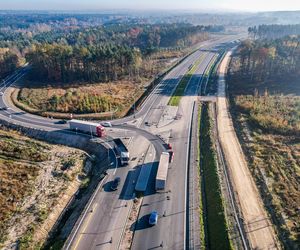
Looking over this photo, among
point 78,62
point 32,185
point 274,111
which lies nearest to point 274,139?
point 274,111

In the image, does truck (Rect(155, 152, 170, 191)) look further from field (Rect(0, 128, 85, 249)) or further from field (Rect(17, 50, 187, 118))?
field (Rect(17, 50, 187, 118))

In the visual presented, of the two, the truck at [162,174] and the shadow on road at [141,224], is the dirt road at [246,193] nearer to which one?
the truck at [162,174]

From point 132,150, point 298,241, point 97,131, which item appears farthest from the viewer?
point 97,131

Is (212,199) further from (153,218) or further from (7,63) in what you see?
(7,63)

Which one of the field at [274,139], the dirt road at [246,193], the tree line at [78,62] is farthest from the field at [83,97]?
the field at [274,139]

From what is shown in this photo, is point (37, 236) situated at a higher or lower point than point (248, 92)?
lower

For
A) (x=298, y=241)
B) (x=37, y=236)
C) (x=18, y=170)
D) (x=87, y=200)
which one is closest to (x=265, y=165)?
(x=298, y=241)

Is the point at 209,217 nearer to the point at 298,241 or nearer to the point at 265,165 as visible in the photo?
the point at 298,241
